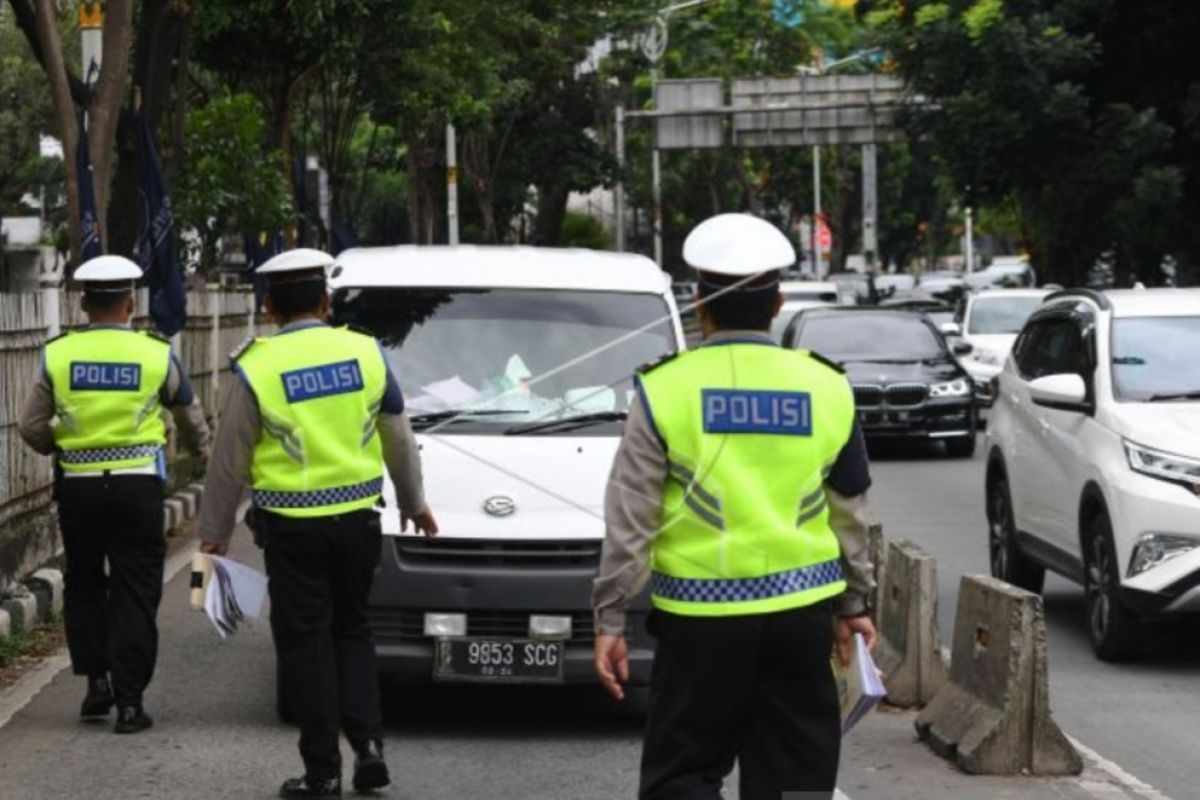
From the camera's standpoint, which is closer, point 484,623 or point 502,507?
point 484,623

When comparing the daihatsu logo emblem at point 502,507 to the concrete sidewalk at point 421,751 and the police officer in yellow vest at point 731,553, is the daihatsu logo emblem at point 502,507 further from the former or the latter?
the police officer in yellow vest at point 731,553

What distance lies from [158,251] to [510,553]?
9.79 m

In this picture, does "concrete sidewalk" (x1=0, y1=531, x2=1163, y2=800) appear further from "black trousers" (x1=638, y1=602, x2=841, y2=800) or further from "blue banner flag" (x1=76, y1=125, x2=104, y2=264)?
"blue banner flag" (x1=76, y1=125, x2=104, y2=264)

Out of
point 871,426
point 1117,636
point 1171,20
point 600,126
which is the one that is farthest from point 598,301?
point 600,126

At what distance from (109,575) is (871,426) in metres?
16.1

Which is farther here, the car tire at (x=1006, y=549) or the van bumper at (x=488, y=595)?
the car tire at (x=1006, y=549)

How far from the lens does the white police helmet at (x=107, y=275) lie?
10008mm

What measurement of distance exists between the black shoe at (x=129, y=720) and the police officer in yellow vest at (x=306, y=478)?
1.79 meters

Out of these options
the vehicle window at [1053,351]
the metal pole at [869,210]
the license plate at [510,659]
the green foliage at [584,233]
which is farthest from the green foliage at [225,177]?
the metal pole at [869,210]

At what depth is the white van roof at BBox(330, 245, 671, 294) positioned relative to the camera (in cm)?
1124

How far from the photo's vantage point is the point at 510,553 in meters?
9.77

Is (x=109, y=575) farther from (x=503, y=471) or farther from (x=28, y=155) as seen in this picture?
(x=28, y=155)

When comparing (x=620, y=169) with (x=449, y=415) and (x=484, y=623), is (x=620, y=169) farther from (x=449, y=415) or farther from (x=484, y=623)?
(x=484, y=623)

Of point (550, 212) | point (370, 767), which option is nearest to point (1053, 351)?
point (370, 767)
